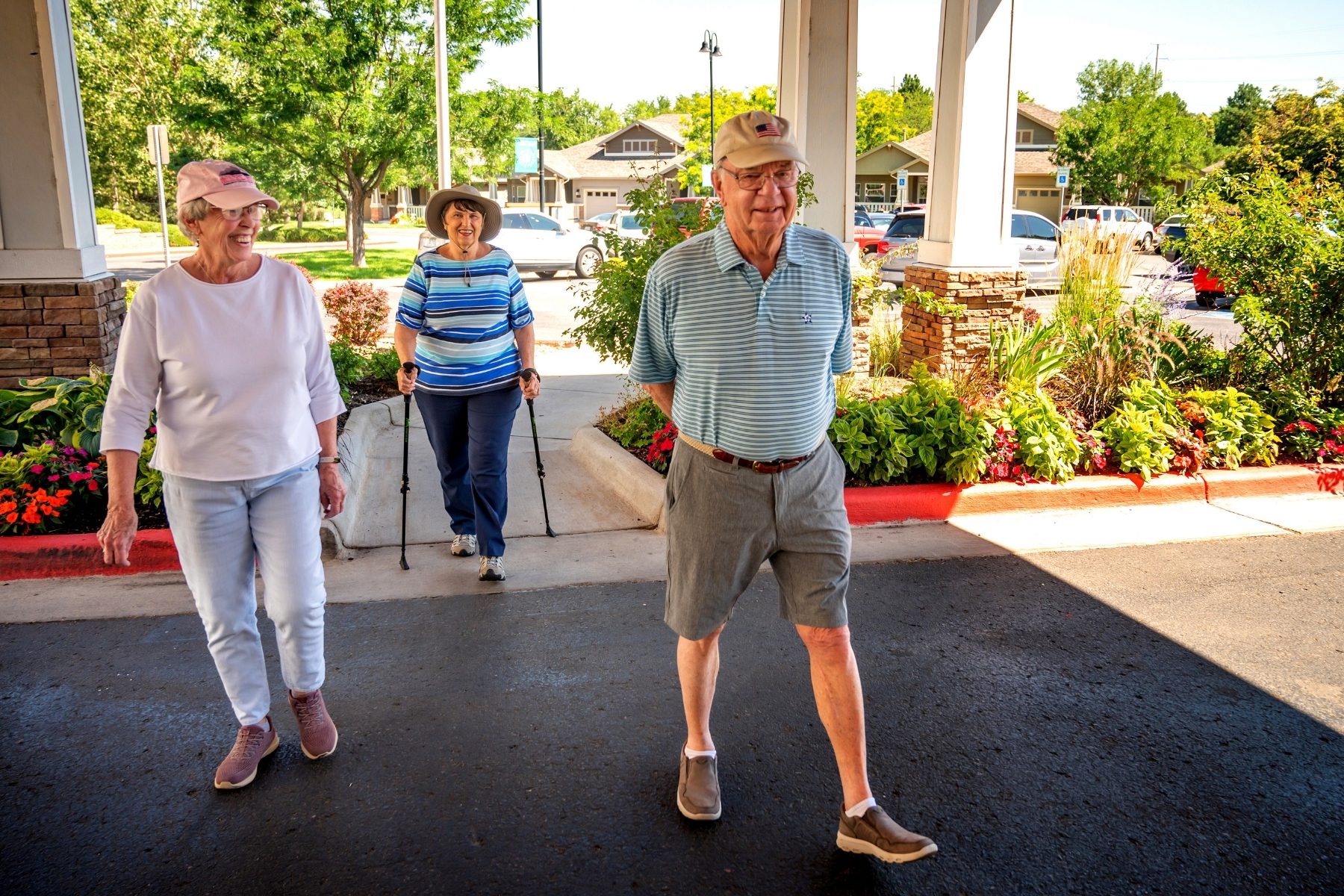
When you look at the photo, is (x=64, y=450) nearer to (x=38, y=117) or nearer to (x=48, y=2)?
(x=38, y=117)

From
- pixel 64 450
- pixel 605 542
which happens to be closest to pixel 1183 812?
pixel 605 542

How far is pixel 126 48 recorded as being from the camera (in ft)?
139

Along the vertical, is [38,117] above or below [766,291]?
above

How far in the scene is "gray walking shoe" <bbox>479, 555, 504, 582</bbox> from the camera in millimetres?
5492

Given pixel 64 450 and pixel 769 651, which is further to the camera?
pixel 64 450

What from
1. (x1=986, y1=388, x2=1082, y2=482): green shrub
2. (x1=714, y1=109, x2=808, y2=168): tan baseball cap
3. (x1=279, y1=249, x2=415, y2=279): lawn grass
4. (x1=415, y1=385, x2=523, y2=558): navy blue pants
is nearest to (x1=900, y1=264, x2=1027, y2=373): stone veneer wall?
(x1=986, y1=388, x2=1082, y2=482): green shrub

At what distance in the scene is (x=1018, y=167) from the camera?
56.2 metres

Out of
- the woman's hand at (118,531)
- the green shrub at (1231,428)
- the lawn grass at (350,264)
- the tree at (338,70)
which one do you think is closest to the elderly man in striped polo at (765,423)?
the woman's hand at (118,531)

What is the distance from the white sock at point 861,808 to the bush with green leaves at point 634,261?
Answer: 194 inches

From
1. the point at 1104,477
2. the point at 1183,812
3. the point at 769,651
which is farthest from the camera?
the point at 1104,477

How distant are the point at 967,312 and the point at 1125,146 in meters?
50.6

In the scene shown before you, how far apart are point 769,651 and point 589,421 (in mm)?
4713

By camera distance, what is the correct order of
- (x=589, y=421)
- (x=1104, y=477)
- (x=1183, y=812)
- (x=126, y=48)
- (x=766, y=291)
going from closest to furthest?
(x=766, y=291) → (x=1183, y=812) → (x=1104, y=477) → (x=589, y=421) → (x=126, y=48)

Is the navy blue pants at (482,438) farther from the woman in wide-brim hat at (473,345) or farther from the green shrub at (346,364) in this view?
the green shrub at (346,364)
